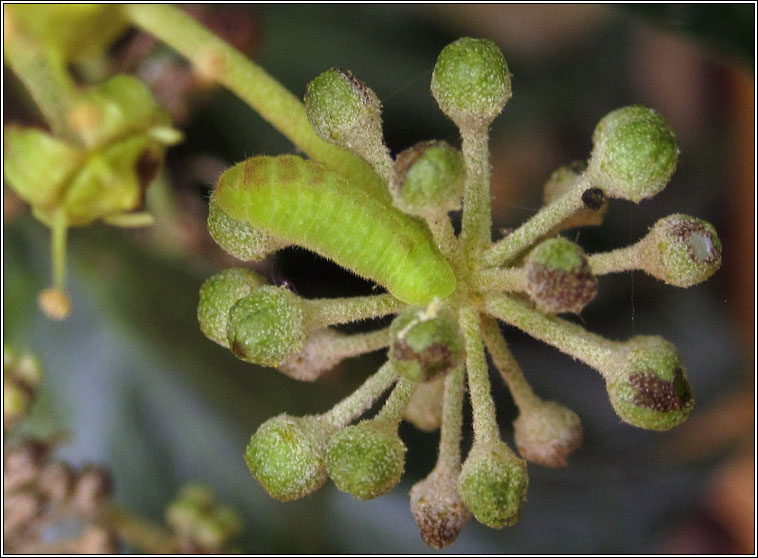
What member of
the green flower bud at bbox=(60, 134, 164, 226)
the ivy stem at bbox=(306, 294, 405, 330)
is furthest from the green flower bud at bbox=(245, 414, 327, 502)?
the green flower bud at bbox=(60, 134, 164, 226)

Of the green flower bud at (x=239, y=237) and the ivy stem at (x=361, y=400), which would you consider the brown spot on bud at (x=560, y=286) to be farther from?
the green flower bud at (x=239, y=237)

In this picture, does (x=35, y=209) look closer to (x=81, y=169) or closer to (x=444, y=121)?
(x=81, y=169)

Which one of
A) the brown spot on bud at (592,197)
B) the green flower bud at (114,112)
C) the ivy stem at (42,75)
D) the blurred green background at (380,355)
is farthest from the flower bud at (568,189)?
the ivy stem at (42,75)

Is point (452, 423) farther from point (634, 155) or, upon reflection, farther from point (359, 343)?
point (634, 155)

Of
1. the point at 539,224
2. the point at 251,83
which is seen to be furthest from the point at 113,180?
the point at 539,224

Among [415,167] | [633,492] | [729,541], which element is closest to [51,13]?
[415,167]

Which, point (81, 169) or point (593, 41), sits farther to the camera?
point (593, 41)
